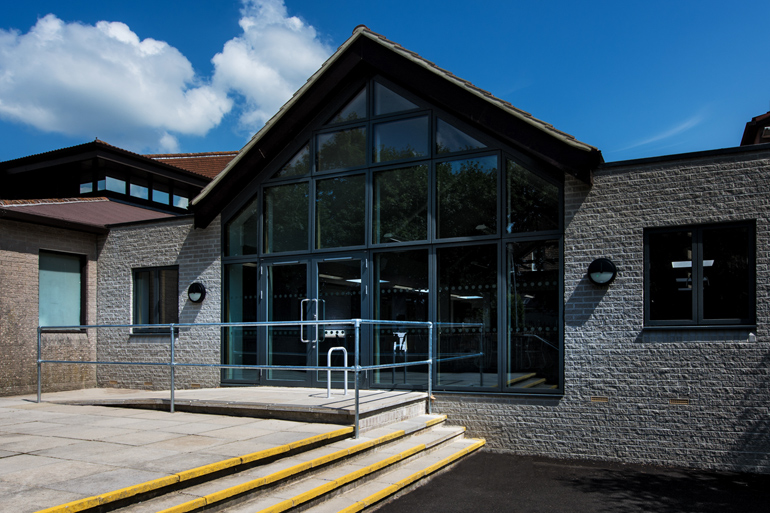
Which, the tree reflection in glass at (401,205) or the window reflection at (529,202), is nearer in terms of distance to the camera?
the window reflection at (529,202)

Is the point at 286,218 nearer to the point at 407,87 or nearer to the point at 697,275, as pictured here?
the point at 407,87

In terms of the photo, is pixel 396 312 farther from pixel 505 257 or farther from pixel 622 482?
pixel 622 482

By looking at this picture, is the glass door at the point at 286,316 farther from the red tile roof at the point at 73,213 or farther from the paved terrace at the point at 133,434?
the red tile roof at the point at 73,213

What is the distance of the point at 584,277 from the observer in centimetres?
714

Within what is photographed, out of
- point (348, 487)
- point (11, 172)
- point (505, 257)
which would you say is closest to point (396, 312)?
point (505, 257)

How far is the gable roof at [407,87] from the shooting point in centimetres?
709

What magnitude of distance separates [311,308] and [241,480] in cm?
451

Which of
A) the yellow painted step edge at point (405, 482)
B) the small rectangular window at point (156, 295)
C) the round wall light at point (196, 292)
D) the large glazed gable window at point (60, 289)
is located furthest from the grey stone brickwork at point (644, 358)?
the large glazed gable window at point (60, 289)

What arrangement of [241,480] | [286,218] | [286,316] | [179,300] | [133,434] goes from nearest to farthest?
[241,480]
[133,434]
[286,316]
[286,218]
[179,300]

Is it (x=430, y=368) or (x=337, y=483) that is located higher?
(x=430, y=368)

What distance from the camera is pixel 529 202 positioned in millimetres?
7617

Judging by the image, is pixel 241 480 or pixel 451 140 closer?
pixel 241 480

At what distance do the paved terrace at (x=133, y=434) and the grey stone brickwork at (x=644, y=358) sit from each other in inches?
74.0

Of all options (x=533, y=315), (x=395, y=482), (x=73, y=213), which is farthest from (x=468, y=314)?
(x=73, y=213)
